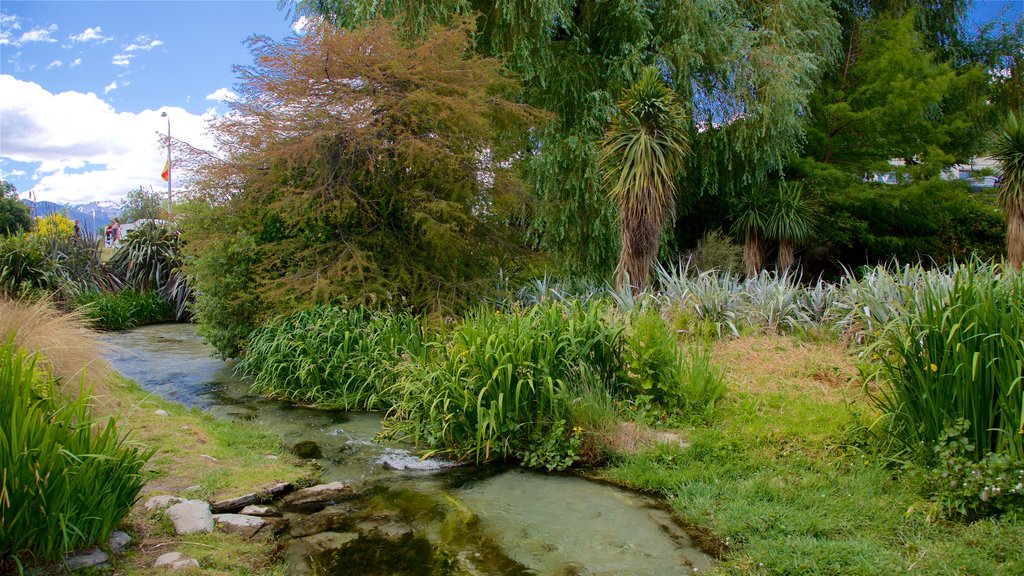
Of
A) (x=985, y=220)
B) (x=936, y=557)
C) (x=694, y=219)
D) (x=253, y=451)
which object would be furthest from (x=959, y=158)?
(x=253, y=451)

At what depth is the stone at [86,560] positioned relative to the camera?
305 cm

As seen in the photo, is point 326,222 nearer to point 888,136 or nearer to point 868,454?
point 868,454

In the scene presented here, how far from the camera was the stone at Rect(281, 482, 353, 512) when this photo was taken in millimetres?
4484

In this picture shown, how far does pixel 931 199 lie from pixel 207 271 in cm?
1571

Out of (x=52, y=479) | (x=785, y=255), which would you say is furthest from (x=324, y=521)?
(x=785, y=255)

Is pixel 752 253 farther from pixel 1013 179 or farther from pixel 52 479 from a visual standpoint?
pixel 52 479

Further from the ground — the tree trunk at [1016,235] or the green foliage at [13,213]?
the green foliage at [13,213]

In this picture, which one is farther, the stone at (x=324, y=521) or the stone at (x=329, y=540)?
the stone at (x=324, y=521)

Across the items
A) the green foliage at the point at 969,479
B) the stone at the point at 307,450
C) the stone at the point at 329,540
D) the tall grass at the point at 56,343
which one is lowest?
the stone at the point at 307,450

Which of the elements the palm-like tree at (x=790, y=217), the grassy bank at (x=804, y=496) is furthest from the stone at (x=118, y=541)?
the palm-like tree at (x=790, y=217)

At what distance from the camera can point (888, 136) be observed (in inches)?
600

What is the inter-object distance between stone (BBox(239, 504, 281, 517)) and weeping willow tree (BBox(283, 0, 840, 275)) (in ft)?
27.7

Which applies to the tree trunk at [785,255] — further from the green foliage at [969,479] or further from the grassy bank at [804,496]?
the green foliage at [969,479]

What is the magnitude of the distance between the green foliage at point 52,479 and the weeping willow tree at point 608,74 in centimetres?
935
